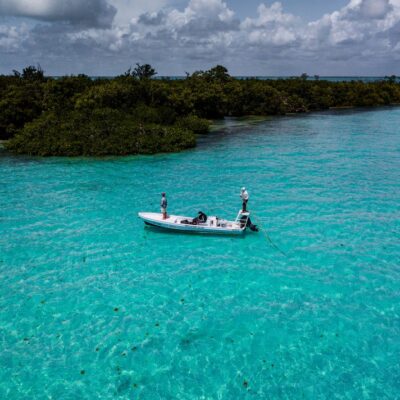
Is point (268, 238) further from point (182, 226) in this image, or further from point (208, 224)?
point (182, 226)

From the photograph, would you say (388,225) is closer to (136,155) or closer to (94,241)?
(94,241)

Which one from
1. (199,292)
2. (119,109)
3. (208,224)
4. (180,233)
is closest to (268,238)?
(208,224)

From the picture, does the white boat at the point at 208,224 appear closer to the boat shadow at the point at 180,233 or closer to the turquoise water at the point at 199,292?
the boat shadow at the point at 180,233

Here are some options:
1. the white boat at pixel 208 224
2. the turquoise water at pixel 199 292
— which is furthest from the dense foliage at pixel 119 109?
the white boat at pixel 208 224

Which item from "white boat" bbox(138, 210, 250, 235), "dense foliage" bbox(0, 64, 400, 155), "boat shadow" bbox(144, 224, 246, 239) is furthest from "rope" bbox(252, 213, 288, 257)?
"dense foliage" bbox(0, 64, 400, 155)

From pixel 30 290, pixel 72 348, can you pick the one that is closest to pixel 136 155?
pixel 30 290

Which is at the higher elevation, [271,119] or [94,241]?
[271,119]
